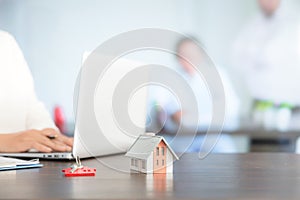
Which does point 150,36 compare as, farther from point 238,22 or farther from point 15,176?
point 15,176

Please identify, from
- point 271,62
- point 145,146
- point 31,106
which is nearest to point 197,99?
point 271,62

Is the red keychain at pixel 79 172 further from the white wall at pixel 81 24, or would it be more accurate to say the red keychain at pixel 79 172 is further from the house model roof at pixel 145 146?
the white wall at pixel 81 24

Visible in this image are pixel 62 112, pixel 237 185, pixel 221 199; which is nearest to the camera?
pixel 221 199

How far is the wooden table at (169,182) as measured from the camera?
3.56 feet

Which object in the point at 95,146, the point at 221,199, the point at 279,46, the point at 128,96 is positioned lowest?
the point at 221,199

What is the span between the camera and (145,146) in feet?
4.50

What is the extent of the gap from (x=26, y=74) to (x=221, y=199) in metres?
1.59

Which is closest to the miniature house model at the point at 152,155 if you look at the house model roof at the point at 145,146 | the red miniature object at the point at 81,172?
the house model roof at the point at 145,146

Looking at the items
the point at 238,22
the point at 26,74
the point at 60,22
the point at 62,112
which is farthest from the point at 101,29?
the point at 26,74

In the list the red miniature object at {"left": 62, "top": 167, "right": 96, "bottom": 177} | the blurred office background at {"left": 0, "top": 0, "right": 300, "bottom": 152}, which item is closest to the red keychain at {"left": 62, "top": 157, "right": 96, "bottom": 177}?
the red miniature object at {"left": 62, "top": 167, "right": 96, "bottom": 177}

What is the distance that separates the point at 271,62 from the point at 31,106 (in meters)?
2.25

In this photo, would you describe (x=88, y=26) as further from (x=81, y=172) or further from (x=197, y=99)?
(x=81, y=172)

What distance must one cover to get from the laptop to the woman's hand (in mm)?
27

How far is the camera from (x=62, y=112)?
4.14 m
